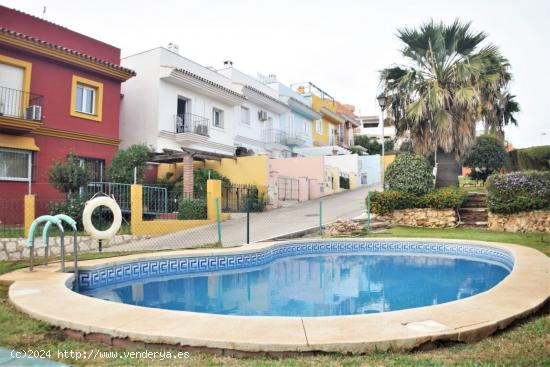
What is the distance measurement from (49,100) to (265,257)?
11.5 metres

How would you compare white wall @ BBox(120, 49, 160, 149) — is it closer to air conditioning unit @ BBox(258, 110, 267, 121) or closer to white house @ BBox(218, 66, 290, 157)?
white house @ BBox(218, 66, 290, 157)

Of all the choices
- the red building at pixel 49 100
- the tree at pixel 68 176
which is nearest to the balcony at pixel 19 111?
the red building at pixel 49 100

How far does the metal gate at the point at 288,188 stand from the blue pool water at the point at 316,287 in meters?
11.6

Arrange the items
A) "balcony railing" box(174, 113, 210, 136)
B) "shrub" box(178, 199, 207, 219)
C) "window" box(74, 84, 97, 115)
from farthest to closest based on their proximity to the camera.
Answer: "balcony railing" box(174, 113, 210, 136) < "window" box(74, 84, 97, 115) < "shrub" box(178, 199, 207, 219)

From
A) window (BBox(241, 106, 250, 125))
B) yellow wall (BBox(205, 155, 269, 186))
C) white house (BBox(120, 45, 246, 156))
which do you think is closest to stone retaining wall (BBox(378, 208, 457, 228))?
yellow wall (BBox(205, 155, 269, 186))

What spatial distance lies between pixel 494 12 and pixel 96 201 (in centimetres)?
936

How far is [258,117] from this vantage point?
27.9 metres

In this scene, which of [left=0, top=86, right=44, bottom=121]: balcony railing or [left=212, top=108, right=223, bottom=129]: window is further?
[left=212, top=108, right=223, bottom=129]: window

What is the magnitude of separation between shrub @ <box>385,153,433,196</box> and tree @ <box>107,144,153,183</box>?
10.7 m

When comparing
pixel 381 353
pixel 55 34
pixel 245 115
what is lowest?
pixel 381 353

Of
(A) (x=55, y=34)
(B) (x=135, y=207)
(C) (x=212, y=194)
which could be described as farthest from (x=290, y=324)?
(A) (x=55, y=34)

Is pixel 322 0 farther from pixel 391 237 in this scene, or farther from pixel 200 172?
pixel 200 172

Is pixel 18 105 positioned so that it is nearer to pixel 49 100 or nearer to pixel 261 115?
pixel 49 100

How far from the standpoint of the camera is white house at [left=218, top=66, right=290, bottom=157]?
85.5 ft
